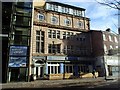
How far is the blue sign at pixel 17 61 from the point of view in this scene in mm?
28572

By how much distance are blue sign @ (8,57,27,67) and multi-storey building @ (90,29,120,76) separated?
18.7 m

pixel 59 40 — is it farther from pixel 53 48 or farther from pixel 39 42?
pixel 39 42

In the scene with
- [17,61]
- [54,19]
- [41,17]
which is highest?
[41,17]

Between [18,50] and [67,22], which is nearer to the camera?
[18,50]

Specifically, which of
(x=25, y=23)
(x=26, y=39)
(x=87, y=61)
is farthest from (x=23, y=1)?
(x=87, y=61)

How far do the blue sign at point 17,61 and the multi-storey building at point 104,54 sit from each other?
18.7 meters

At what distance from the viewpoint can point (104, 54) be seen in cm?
4219

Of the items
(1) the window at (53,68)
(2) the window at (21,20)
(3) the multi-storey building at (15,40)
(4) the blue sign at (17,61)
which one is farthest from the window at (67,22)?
(4) the blue sign at (17,61)

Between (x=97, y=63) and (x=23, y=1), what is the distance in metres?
21.1

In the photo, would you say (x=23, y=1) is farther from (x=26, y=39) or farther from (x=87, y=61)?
(x=87, y=61)

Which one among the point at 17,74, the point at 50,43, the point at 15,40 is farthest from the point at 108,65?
the point at 15,40

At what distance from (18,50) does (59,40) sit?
12660 millimetres

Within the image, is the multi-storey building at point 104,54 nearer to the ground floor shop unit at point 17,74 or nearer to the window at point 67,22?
the window at point 67,22

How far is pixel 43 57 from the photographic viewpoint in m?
36.7
